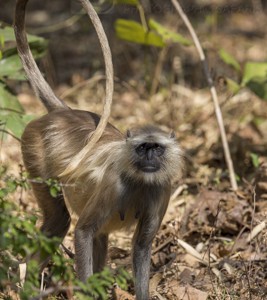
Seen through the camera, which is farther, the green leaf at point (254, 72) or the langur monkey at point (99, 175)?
the green leaf at point (254, 72)

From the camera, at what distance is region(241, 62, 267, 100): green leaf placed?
804cm

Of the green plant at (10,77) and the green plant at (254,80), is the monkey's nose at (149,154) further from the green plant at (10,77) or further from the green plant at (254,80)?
the green plant at (254,80)

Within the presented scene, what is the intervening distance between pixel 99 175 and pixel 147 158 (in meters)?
0.38

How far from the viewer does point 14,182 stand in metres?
4.08

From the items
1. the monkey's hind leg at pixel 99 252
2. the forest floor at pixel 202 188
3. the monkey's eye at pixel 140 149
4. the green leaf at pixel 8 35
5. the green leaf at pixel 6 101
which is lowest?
the forest floor at pixel 202 188

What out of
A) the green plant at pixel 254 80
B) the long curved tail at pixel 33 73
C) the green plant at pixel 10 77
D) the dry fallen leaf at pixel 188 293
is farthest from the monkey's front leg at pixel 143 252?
the green plant at pixel 254 80

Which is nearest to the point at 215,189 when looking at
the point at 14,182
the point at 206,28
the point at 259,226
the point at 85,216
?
the point at 259,226

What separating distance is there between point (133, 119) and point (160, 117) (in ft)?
Answer: 1.36

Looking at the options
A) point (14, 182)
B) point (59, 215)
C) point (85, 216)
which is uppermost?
point (14, 182)

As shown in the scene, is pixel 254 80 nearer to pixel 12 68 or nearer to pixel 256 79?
pixel 256 79

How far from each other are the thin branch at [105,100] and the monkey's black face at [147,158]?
34cm

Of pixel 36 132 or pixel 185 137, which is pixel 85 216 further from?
pixel 185 137

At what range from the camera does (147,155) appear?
5547 mm

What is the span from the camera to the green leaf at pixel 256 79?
804 cm
